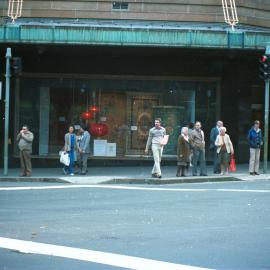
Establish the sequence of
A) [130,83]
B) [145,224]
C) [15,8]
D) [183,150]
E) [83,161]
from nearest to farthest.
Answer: [145,224] < [183,150] < [83,161] < [15,8] < [130,83]

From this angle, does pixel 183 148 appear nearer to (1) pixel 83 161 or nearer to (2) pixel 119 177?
(2) pixel 119 177

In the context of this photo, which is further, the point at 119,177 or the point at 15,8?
the point at 15,8

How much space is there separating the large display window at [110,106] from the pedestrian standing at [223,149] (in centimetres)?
474

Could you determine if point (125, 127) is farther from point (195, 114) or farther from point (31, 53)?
point (31, 53)

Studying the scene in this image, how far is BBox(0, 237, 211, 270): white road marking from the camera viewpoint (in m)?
8.10

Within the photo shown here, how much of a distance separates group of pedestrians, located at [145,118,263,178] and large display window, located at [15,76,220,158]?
4204 mm

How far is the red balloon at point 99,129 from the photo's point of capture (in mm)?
26562

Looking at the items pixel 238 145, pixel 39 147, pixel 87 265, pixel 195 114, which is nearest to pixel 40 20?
pixel 39 147

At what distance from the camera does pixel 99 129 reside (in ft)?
87.2

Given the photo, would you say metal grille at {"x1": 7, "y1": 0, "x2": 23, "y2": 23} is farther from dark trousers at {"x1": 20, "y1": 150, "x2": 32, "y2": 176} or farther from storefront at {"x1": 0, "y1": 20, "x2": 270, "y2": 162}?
dark trousers at {"x1": 20, "y1": 150, "x2": 32, "y2": 176}

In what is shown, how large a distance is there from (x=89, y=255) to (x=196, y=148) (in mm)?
13075

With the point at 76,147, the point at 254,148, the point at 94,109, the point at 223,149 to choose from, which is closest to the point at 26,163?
the point at 76,147

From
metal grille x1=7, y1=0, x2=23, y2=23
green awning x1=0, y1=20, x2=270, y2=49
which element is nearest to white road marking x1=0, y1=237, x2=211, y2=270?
green awning x1=0, y1=20, x2=270, y2=49

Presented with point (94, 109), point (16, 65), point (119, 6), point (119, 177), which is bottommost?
point (119, 177)
